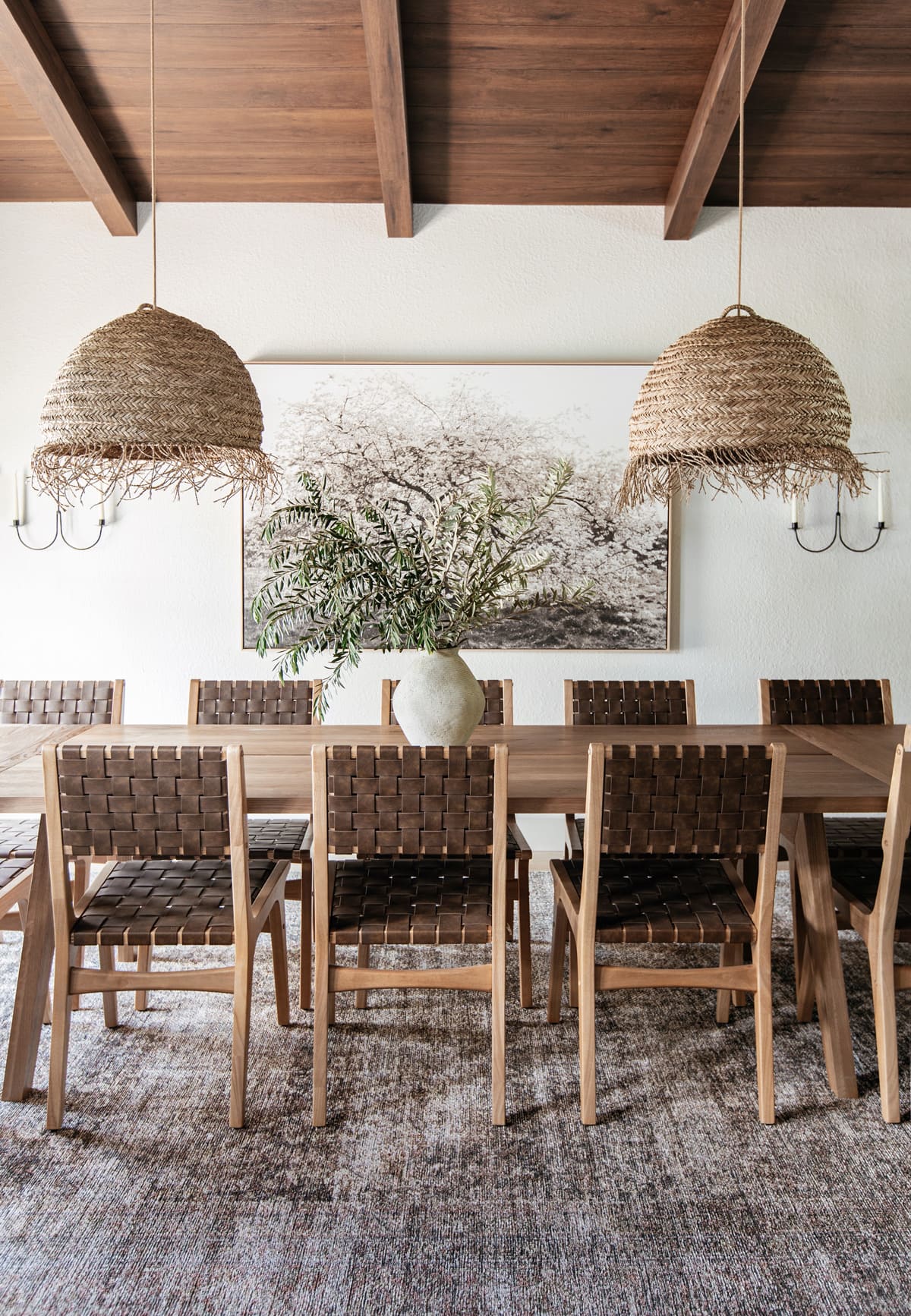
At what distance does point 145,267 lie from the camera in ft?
13.3

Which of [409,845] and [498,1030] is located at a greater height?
[409,845]

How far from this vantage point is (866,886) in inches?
97.2

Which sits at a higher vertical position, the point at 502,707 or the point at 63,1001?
the point at 502,707

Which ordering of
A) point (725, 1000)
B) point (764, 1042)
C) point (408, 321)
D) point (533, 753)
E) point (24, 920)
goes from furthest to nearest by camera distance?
1. point (408, 321)
2. point (533, 753)
3. point (725, 1000)
4. point (24, 920)
5. point (764, 1042)

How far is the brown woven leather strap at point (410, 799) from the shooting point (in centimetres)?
212

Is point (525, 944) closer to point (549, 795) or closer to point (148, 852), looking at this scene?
point (549, 795)

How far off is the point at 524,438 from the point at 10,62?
220 centimetres

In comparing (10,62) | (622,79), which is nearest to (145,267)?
(10,62)

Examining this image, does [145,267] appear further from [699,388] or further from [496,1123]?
[496,1123]

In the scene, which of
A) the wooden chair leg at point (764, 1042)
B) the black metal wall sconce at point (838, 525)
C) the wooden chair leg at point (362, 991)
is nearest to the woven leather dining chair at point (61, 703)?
the wooden chair leg at point (362, 991)

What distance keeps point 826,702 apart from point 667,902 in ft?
4.54

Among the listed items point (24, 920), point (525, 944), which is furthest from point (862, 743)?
point (24, 920)

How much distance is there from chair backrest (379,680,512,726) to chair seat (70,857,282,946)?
83 cm

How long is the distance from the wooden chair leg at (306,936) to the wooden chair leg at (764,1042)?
111 centimetres
